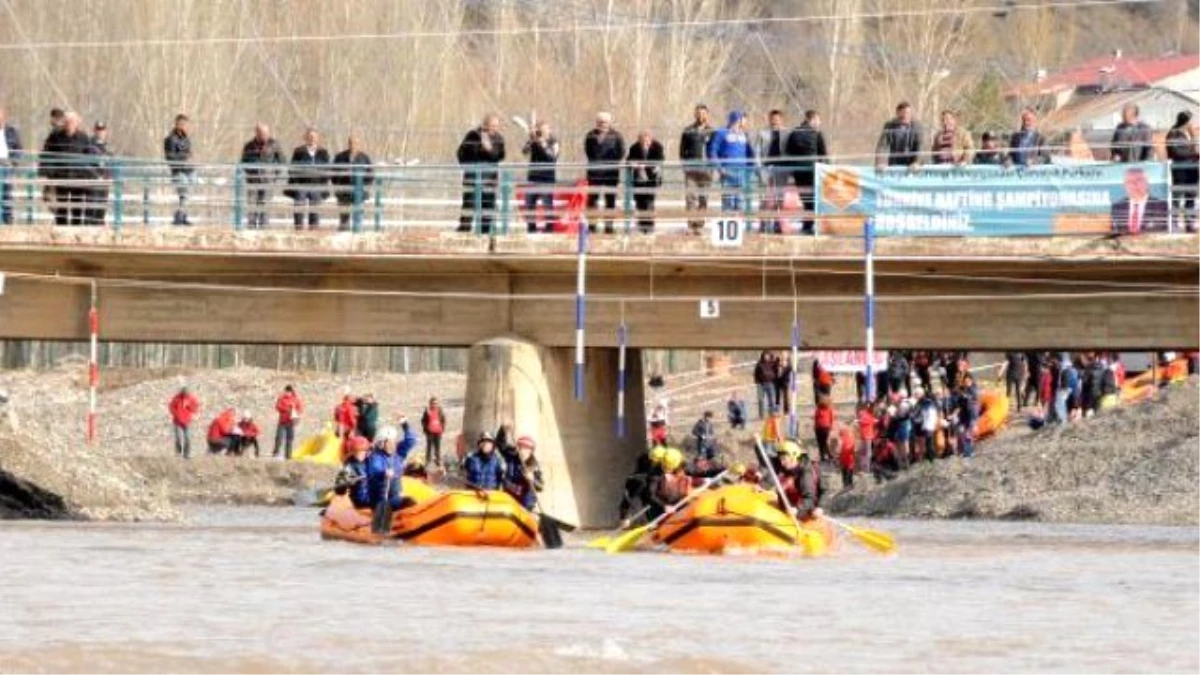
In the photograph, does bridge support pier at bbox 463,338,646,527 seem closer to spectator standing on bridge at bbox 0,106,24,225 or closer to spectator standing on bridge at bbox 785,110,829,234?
spectator standing on bridge at bbox 785,110,829,234

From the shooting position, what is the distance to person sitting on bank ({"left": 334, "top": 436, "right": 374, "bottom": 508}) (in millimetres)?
34594

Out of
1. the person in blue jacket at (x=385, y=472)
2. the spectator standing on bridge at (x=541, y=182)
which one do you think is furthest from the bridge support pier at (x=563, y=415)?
the person in blue jacket at (x=385, y=472)

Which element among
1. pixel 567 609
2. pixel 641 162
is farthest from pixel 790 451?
pixel 567 609

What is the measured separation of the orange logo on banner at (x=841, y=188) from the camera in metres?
40.9

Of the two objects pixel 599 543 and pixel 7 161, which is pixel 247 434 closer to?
pixel 7 161

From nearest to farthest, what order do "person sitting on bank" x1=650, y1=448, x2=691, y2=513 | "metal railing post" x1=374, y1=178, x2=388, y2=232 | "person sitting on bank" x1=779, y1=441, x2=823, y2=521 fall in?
"person sitting on bank" x1=779, y1=441, x2=823, y2=521 < "person sitting on bank" x1=650, y1=448, x2=691, y2=513 < "metal railing post" x1=374, y1=178, x2=388, y2=232

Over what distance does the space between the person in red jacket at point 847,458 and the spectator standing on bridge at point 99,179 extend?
44.1 feet

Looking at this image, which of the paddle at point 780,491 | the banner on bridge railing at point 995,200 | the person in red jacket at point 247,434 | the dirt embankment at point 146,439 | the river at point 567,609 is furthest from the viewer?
the person in red jacket at point 247,434

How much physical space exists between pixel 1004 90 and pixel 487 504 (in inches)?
2499

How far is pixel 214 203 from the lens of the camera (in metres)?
42.1

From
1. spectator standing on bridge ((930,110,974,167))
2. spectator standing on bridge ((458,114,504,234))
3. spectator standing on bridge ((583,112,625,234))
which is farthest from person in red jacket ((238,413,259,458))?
spectator standing on bridge ((930,110,974,167))

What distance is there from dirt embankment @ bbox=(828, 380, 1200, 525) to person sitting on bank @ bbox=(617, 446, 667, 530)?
9676mm

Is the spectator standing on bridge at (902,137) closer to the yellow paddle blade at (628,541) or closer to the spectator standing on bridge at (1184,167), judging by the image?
the spectator standing on bridge at (1184,167)

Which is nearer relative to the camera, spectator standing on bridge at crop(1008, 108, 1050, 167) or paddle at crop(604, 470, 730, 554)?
paddle at crop(604, 470, 730, 554)
